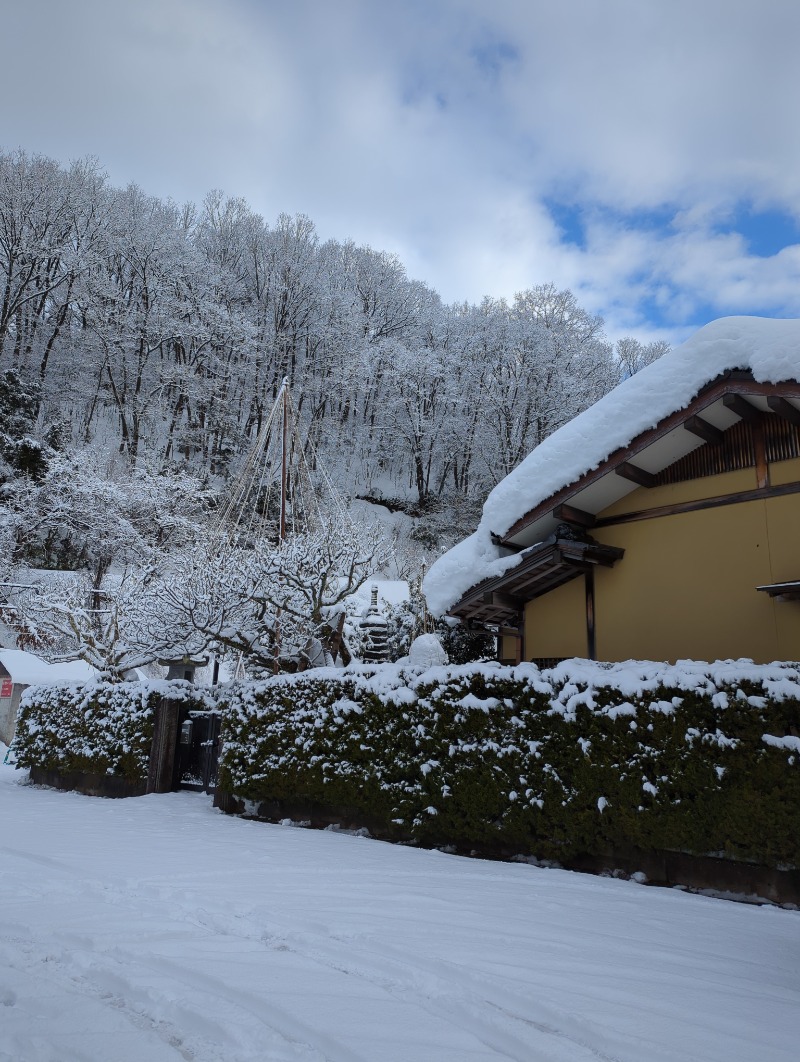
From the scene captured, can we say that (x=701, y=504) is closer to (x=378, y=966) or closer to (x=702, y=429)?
(x=702, y=429)

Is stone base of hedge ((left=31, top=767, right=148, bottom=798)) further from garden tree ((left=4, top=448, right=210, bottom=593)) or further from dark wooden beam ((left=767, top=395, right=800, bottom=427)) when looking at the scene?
garden tree ((left=4, top=448, right=210, bottom=593))

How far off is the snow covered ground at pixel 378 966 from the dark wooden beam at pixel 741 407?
5.22 metres

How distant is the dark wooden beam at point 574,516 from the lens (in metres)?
8.98

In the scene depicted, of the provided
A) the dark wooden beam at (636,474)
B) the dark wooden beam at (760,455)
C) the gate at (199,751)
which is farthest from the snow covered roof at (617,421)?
the gate at (199,751)

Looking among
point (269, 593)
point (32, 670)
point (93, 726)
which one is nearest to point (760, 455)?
point (269, 593)

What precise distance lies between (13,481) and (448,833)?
26417 millimetres

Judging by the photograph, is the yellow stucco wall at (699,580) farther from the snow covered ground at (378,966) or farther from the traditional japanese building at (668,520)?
the snow covered ground at (378,966)

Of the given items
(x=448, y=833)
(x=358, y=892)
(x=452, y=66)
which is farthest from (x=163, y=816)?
(x=452, y=66)

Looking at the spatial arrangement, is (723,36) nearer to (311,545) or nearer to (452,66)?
(452,66)

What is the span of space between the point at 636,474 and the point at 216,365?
3091 centimetres

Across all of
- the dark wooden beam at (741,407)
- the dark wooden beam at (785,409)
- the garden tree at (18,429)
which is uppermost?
the garden tree at (18,429)

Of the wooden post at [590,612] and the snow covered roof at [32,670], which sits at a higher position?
the wooden post at [590,612]

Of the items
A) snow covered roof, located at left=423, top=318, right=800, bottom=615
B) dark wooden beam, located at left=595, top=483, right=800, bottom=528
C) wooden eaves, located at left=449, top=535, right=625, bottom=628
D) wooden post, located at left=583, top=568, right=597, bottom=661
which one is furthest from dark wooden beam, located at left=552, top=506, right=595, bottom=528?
wooden post, located at left=583, top=568, right=597, bottom=661

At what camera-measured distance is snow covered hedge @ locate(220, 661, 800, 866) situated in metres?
4.97
